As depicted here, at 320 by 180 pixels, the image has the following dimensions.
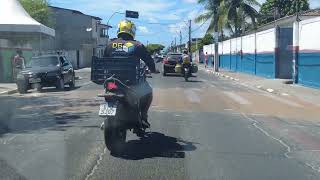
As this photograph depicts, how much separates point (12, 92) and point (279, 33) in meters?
17.7

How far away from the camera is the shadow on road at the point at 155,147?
28.8ft

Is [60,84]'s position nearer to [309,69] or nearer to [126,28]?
[309,69]

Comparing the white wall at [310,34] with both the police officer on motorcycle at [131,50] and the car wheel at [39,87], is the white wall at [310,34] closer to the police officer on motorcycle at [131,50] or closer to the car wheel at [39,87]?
the car wheel at [39,87]

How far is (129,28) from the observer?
9.99m

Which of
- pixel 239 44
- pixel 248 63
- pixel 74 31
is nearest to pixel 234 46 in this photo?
pixel 239 44

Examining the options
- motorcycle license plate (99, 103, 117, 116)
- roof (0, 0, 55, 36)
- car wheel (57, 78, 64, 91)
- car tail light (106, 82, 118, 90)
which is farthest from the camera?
roof (0, 0, 55, 36)

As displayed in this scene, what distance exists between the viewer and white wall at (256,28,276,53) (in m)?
35.6

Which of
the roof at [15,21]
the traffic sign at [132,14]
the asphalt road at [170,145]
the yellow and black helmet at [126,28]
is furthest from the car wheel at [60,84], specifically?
the traffic sign at [132,14]

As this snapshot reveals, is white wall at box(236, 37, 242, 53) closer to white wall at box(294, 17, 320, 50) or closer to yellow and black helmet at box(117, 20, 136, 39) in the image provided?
white wall at box(294, 17, 320, 50)

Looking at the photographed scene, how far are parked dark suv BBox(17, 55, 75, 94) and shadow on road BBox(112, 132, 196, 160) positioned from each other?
13.6m

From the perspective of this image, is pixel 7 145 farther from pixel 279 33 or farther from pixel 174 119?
pixel 279 33

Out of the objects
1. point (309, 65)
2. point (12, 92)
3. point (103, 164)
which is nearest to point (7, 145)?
point (103, 164)

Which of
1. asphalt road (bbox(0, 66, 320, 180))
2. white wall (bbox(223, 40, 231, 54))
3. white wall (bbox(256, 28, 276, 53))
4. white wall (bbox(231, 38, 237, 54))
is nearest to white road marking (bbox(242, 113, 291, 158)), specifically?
asphalt road (bbox(0, 66, 320, 180))

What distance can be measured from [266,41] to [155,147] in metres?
29.5
